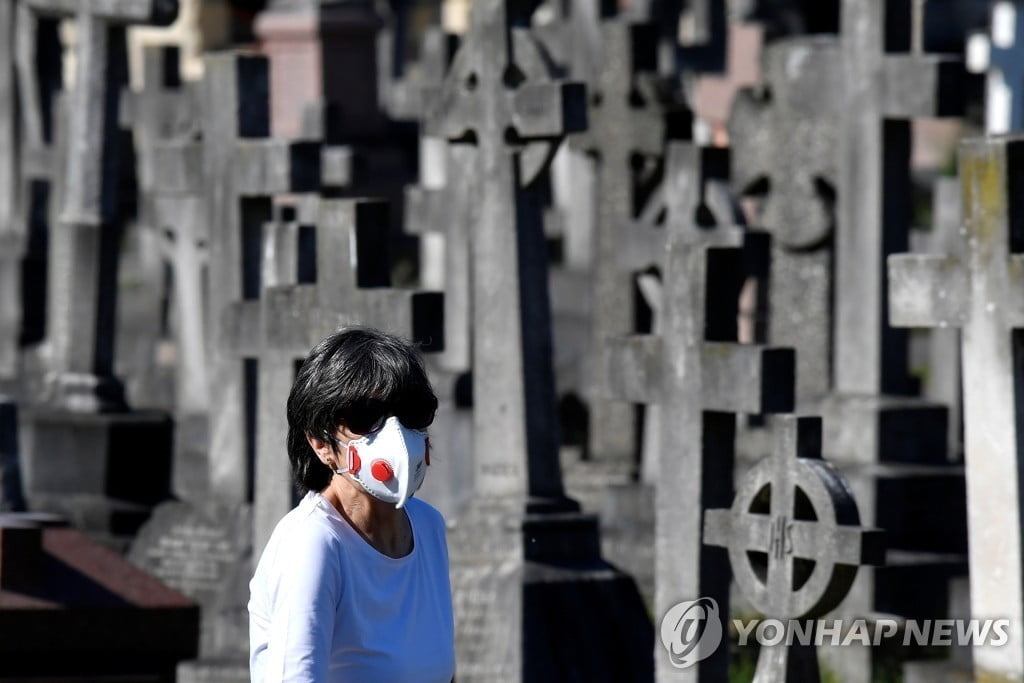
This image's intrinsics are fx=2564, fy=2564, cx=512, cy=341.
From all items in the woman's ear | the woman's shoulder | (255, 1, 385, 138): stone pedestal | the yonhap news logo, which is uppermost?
(255, 1, 385, 138): stone pedestal

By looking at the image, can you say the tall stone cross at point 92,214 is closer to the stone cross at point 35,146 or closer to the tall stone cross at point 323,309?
the tall stone cross at point 323,309

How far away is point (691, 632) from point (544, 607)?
2.61 feet

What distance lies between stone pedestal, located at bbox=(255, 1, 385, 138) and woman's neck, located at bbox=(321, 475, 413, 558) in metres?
12.1

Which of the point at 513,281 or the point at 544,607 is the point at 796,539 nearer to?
the point at 544,607

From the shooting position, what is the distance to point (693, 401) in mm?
7551

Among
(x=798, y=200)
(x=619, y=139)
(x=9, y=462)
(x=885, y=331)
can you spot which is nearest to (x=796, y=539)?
(x=9, y=462)

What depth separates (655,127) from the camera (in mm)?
11359

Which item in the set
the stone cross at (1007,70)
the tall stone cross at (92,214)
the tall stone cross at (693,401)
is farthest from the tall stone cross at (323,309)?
the stone cross at (1007,70)

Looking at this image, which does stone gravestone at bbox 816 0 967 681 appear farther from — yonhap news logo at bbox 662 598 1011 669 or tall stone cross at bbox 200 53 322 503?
→ tall stone cross at bbox 200 53 322 503

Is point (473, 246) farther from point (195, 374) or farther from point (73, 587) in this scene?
point (195, 374)

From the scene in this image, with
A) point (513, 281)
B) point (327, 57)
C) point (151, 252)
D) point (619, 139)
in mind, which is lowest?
point (513, 281)

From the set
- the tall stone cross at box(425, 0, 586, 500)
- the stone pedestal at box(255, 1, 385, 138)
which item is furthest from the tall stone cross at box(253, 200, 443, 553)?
the stone pedestal at box(255, 1, 385, 138)

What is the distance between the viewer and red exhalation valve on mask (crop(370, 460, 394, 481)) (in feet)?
14.7

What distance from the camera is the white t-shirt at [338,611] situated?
4.32 meters
